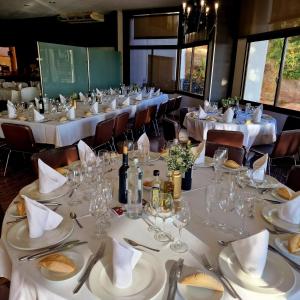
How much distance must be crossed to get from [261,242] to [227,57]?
6866 millimetres

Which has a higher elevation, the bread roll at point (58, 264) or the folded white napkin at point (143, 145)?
the folded white napkin at point (143, 145)

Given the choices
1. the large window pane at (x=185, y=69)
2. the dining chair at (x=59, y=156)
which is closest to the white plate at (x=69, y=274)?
the dining chair at (x=59, y=156)

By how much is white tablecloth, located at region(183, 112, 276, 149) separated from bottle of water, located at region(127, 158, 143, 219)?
2.82 meters

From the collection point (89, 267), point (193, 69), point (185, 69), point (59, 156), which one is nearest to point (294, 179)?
point (89, 267)

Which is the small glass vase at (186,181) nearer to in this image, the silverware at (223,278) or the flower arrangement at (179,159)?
the flower arrangement at (179,159)

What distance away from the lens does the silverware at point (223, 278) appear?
97cm

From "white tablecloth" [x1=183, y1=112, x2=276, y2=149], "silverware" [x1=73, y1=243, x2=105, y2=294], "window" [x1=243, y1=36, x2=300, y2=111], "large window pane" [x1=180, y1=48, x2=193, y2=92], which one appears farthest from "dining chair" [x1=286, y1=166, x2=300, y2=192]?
"large window pane" [x1=180, y1=48, x2=193, y2=92]

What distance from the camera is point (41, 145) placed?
12.8 ft

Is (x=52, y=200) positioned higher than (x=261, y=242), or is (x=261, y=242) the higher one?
(x=261, y=242)

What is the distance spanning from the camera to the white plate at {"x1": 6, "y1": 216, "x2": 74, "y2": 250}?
1195 mm


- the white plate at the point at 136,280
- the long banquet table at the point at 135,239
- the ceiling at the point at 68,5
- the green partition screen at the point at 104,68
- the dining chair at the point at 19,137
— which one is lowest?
the dining chair at the point at 19,137

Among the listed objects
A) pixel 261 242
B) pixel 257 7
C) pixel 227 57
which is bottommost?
pixel 261 242

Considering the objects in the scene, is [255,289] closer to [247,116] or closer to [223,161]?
[223,161]

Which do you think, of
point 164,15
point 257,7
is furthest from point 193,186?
point 164,15
